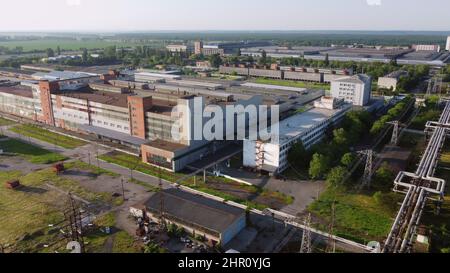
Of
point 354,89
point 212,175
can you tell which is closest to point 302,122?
point 212,175

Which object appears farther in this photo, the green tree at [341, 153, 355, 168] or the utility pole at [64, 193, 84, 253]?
the green tree at [341, 153, 355, 168]

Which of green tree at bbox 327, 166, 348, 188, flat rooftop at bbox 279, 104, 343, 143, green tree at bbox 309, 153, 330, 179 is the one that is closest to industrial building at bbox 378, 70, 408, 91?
flat rooftop at bbox 279, 104, 343, 143

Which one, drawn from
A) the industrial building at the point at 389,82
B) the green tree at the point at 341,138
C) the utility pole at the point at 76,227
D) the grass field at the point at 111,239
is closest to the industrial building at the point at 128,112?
the utility pole at the point at 76,227

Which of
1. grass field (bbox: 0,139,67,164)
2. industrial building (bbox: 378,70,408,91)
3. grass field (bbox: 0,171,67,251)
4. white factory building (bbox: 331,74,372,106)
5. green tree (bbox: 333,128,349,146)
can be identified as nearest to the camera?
grass field (bbox: 0,171,67,251)

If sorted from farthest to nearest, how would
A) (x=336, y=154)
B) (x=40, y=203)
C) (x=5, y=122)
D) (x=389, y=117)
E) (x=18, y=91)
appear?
(x=18, y=91), (x=5, y=122), (x=389, y=117), (x=336, y=154), (x=40, y=203)

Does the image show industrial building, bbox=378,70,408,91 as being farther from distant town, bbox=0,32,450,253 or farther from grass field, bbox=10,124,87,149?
grass field, bbox=10,124,87,149

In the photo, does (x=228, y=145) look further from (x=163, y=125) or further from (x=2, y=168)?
(x=2, y=168)

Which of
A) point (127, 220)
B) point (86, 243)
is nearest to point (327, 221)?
point (127, 220)

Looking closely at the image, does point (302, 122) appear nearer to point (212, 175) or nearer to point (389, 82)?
point (212, 175)
